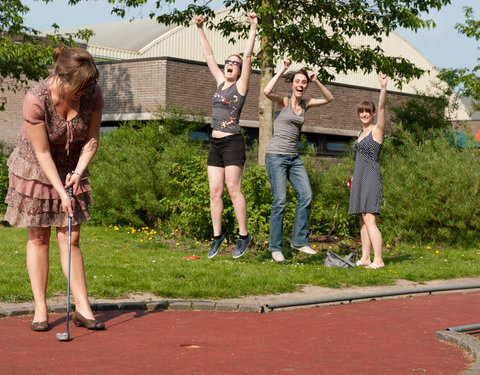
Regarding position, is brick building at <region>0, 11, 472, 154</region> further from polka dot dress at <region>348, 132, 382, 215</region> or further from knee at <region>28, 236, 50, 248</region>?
knee at <region>28, 236, 50, 248</region>

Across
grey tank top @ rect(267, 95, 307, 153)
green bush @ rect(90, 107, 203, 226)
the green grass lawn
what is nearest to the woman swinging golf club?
the green grass lawn

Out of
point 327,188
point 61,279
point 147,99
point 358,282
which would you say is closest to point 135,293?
point 61,279

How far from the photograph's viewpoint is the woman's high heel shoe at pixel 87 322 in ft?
19.3

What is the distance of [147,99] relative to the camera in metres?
25.3

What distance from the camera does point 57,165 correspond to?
595 centimetres

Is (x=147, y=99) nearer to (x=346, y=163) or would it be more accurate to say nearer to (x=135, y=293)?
(x=346, y=163)

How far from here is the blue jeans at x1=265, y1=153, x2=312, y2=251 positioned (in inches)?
385

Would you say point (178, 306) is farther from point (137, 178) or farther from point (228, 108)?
point (137, 178)

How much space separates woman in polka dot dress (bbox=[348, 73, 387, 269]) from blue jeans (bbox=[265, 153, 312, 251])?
29.9 inches

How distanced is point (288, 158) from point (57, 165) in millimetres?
4270

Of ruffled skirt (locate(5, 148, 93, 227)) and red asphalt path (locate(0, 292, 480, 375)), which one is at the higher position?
ruffled skirt (locate(5, 148, 93, 227))

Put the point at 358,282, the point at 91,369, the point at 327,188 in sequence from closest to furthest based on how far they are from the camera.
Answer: the point at 91,369, the point at 358,282, the point at 327,188

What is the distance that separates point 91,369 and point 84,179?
1716 millimetres

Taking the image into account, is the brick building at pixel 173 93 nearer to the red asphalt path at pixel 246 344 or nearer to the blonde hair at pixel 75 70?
the red asphalt path at pixel 246 344
